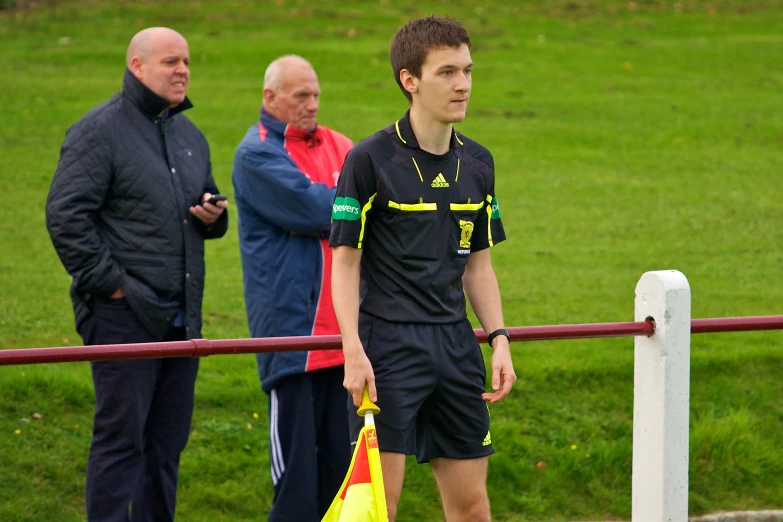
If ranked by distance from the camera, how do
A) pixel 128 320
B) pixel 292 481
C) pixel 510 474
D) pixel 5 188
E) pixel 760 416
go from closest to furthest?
pixel 128 320
pixel 292 481
pixel 510 474
pixel 760 416
pixel 5 188

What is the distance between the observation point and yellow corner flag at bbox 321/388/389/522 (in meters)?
3.71

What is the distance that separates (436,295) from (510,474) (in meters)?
3.20

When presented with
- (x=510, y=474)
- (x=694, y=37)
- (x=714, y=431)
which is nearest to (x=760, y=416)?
(x=714, y=431)

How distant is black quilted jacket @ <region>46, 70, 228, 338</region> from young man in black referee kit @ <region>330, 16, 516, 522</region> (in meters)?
1.65

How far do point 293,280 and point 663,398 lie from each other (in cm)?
187

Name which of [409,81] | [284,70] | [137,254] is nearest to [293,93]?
[284,70]

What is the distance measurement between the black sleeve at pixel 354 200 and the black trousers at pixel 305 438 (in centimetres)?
191

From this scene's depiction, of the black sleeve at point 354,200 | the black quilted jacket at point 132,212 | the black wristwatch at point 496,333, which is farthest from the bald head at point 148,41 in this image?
the black wristwatch at point 496,333

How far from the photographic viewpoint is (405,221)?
3883 mm

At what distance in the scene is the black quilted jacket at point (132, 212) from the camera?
5.19 meters

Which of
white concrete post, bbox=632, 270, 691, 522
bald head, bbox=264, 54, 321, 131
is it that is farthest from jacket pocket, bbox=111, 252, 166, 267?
white concrete post, bbox=632, 270, 691, 522

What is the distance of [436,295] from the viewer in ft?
12.9

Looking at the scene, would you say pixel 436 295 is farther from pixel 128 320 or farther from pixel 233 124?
pixel 233 124

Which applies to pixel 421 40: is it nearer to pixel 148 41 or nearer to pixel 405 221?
pixel 405 221
